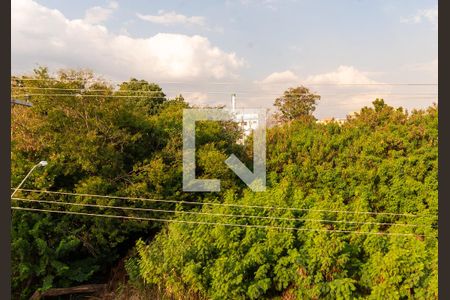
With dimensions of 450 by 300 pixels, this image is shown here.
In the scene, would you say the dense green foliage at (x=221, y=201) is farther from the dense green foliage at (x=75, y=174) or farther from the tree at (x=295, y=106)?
the tree at (x=295, y=106)

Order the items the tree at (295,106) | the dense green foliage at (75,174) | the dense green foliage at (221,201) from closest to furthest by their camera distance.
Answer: the dense green foliage at (221,201), the dense green foliage at (75,174), the tree at (295,106)

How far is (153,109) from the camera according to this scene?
51.8 ft

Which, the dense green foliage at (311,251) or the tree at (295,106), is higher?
the tree at (295,106)

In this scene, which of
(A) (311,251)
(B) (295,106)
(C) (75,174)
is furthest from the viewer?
(B) (295,106)

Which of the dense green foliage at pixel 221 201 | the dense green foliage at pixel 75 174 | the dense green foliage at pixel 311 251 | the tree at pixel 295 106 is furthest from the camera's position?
the tree at pixel 295 106

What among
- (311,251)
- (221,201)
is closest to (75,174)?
(221,201)

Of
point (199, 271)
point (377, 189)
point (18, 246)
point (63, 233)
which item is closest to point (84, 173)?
point (63, 233)

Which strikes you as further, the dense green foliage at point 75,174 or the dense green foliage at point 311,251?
the dense green foliage at point 75,174

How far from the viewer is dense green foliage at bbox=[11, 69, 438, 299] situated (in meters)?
7.15

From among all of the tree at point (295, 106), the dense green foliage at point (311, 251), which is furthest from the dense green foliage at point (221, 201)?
the tree at point (295, 106)

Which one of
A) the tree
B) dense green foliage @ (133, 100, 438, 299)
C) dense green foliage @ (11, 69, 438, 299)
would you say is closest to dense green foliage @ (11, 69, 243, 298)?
dense green foliage @ (11, 69, 438, 299)

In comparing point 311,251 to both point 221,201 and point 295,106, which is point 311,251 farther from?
point 295,106

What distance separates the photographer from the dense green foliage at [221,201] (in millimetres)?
7152

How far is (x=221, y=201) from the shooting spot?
9492 millimetres
